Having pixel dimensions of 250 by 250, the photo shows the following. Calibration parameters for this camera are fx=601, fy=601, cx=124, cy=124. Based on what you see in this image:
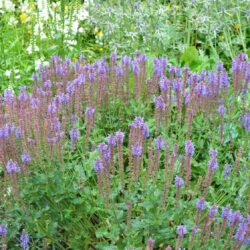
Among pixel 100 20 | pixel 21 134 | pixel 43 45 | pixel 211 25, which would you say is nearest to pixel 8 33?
pixel 43 45

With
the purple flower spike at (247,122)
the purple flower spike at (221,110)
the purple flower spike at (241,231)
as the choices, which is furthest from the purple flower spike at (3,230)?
the purple flower spike at (247,122)

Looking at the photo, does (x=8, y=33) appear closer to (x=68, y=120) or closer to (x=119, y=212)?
(x=68, y=120)

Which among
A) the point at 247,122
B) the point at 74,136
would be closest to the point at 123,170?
the point at 74,136

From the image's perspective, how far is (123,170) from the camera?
2711 millimetres

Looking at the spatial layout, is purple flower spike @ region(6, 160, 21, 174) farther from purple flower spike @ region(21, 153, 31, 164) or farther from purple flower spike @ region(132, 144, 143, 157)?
purple flower spike @ region(132, 144, 143, 157)

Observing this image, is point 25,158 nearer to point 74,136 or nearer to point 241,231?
point 74,136

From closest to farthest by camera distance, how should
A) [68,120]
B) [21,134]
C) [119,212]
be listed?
[119,212], [21,134], [68,120]

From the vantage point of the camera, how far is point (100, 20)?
5387 millimetres

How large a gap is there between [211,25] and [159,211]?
109 inches

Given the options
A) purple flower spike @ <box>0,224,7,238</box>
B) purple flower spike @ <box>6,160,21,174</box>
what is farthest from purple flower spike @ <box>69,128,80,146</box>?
purple flower spike @ <box>0,224,7,238</box>

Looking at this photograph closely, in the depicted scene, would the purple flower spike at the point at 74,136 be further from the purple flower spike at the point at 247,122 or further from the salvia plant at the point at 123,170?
the purple flower spike at the point at 247,122

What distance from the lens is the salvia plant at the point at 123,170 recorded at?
249 centimetres

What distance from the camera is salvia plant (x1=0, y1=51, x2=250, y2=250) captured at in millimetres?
2494

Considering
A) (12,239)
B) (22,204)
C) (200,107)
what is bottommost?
(12,239)
